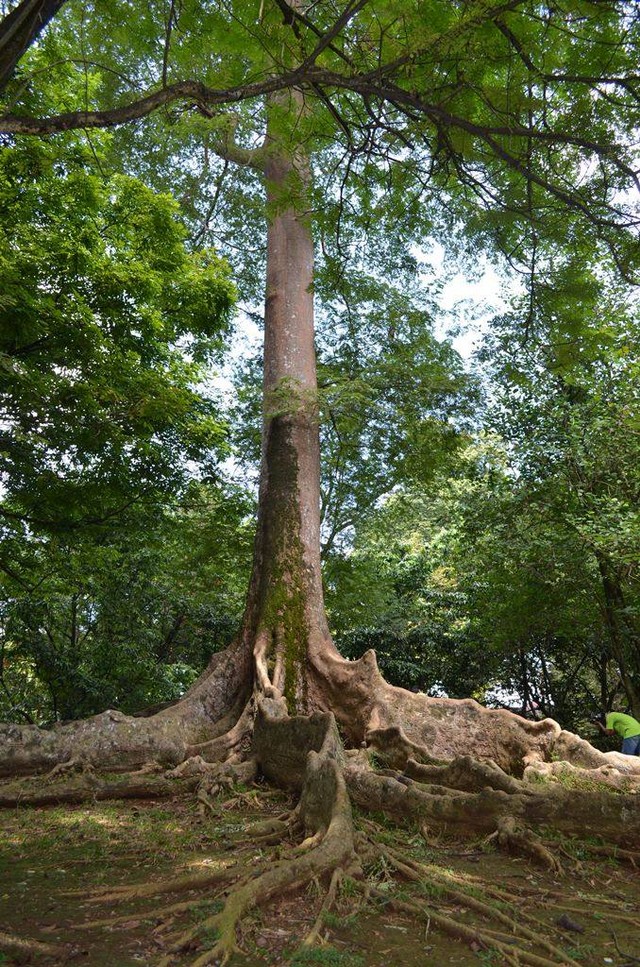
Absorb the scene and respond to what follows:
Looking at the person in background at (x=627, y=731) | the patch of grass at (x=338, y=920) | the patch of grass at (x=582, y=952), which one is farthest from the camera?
the person in background at (x=627, y=731)

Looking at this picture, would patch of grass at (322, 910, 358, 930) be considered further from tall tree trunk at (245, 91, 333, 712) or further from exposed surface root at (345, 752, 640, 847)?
tall tree trunk at (245, 91, 333, 712)

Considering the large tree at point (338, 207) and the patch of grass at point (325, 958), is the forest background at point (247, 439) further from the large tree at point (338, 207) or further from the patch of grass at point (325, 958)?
the patch of grass at point (325, 958)

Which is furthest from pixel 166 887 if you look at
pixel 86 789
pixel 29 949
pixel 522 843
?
pixel 86 789

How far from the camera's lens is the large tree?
3359 mm

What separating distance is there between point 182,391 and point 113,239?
7.16ft

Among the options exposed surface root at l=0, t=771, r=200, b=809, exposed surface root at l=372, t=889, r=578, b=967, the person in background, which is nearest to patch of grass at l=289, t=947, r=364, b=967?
exposed surface root at l=372, t=889, r=578, b=967

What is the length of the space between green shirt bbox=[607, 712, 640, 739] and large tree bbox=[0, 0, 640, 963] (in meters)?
2.14

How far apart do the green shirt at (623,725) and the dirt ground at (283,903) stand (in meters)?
4.24

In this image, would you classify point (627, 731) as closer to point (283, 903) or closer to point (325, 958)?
point (283, 903)

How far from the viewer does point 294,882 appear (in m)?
3.31

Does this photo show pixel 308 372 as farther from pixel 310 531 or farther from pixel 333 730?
pixel 333 730

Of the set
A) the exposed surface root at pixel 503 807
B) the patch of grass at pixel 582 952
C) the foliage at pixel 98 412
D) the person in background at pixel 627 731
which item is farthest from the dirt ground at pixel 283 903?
the person in background at pixel 627 731

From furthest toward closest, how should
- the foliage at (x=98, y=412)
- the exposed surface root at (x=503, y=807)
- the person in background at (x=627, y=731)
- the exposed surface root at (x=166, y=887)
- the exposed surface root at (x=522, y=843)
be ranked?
the person in background at (x=627, y=731), the foliage at (x=98, y=412), the exposed surface root at (x=503, y=807), the exposed surface root at (x=522, y=843), the exposed surface root at (x=166, y=887)

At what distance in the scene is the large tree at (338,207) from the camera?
3.36m
